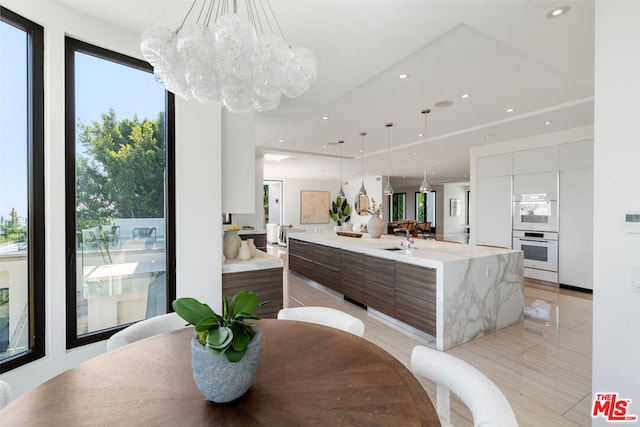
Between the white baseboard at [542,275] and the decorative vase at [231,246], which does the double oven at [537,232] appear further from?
the decorative vase at [231,246]

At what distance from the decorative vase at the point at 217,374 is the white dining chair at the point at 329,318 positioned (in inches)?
30.9

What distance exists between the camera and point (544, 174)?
5250mm

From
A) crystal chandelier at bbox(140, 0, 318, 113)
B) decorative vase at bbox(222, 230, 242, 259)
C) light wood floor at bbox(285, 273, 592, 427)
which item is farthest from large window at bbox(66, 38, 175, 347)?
light wood floor at bbox(285, 273, 592, 427)

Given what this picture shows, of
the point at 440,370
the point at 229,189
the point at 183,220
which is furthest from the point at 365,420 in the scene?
the point at 229,189

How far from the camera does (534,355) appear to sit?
2.69 metres

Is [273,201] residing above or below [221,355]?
above

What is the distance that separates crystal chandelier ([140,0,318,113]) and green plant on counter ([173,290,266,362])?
1018mm

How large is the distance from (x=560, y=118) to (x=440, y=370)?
16.1 ft

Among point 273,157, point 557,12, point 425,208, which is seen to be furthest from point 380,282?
point 425,208

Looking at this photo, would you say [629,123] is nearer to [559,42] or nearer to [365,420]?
[559,42]

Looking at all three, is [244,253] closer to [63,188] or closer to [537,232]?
[63,188]

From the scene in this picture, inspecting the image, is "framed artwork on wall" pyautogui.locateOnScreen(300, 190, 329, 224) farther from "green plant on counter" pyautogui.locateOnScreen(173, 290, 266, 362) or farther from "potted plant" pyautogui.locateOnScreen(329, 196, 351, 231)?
"green plant on counter" pyautogui.locateOnScreen(173, 290, 266, 362)

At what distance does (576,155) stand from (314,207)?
9319mm

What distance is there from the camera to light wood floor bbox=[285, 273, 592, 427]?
1.97 m
